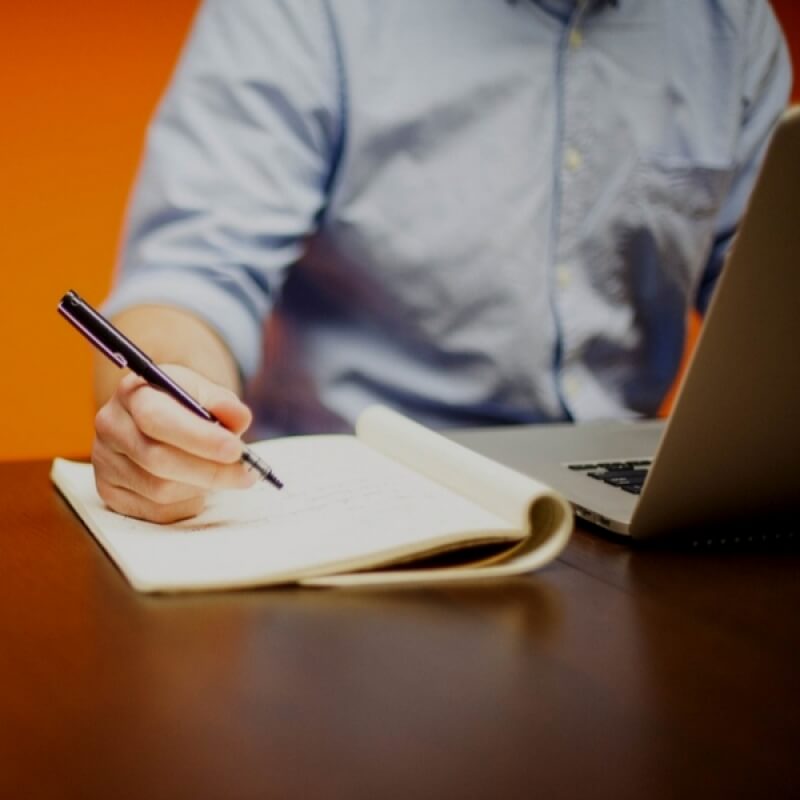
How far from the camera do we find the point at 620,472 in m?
0.74

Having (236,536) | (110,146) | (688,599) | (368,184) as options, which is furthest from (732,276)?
(110,146)

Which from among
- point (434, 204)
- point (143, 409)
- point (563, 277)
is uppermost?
point (143, 409)

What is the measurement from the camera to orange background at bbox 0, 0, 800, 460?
4.38ft

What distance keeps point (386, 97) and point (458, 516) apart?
0.72 meters

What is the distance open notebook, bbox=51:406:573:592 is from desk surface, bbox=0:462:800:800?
0.01 metres

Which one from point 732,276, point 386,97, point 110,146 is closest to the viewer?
point 732,276

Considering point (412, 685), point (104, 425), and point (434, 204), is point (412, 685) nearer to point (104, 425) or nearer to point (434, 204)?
point (104, 425)

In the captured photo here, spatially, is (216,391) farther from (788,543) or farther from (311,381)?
(311,381)

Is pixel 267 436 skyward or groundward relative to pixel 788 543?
groundward

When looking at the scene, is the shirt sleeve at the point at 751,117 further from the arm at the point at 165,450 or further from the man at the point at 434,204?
the arm at the point at 165,450

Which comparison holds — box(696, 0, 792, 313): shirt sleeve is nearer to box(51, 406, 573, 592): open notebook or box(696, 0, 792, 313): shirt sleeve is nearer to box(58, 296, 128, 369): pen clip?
box(51, 406, 573, 592): open notebook

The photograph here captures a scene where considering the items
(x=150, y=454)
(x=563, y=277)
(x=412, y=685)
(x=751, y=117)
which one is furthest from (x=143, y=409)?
(x=751, y=117)

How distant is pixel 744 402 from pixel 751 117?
0.97 meters

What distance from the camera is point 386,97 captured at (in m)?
1.21
